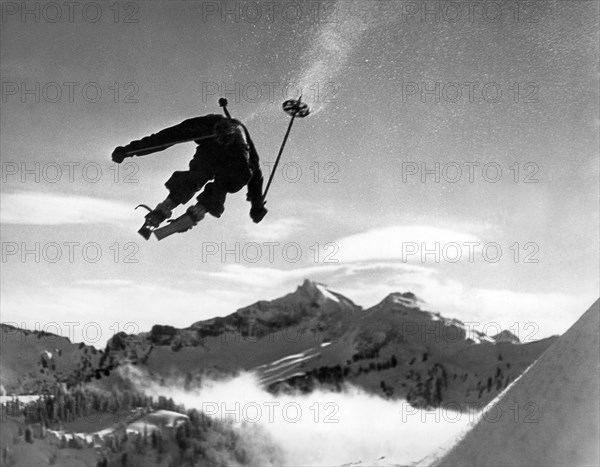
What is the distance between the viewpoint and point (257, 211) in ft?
31.9

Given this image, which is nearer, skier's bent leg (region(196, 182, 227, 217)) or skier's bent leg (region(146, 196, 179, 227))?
skier's bent leg (region(146, 196, 179, 227))

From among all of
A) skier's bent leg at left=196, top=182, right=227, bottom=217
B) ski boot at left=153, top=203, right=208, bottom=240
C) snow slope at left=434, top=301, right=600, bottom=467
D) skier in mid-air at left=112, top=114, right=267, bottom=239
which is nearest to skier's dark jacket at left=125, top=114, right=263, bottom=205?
skier in mid-air at left=112, top=114, right=267, bottom=239

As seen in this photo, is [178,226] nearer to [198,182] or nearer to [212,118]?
[198,182]

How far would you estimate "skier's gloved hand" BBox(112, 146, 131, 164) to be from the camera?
8.91 metres

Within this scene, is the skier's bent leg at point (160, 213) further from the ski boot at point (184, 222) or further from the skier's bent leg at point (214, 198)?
the skier's bent leg at point (214, 198)

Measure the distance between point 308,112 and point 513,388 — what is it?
5.49m

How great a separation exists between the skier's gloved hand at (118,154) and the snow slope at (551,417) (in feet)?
21.5

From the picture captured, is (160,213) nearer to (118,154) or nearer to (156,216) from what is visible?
(156,216)

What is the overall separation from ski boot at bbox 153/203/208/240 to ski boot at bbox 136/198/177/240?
106mm

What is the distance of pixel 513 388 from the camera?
361 inches

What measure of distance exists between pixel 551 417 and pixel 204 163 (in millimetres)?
6082

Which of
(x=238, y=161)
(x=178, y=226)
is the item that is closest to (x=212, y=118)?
(x=238, y=161)

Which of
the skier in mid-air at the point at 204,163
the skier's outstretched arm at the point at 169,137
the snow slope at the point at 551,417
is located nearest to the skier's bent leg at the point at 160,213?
the skier in mid-air at the point at 204,163

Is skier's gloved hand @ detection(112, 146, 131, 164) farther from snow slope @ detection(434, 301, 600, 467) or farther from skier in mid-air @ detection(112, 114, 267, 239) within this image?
snow slope @ detection(434, 301, 600, 467)
